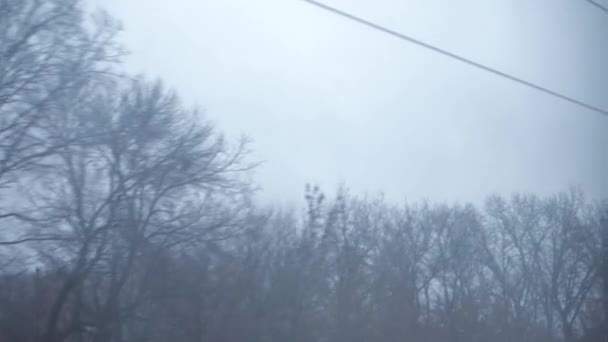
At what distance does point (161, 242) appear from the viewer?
7637 mm

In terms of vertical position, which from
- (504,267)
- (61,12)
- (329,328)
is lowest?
(329,328)

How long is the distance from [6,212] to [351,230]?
486cm

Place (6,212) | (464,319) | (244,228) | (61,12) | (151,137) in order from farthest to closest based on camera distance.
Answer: (464,319) → (244,228) → (151,137) → (61,12) → (6,212)

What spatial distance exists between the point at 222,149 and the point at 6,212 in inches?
114

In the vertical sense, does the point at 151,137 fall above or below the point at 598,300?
above

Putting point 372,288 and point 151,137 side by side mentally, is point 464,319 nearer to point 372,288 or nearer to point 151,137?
point 372,288

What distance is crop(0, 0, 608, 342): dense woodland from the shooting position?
6.74m

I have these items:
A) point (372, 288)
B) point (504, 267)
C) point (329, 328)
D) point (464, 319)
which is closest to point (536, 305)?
point (504, 267)

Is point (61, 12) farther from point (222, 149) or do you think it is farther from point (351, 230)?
point (351, 230)

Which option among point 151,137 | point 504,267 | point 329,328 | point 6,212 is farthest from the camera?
point 504,267

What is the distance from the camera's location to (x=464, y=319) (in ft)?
35.2

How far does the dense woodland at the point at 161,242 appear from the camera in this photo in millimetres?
6738

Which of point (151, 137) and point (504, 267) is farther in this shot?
point (504, 267)

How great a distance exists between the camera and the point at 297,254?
902 centimetres
